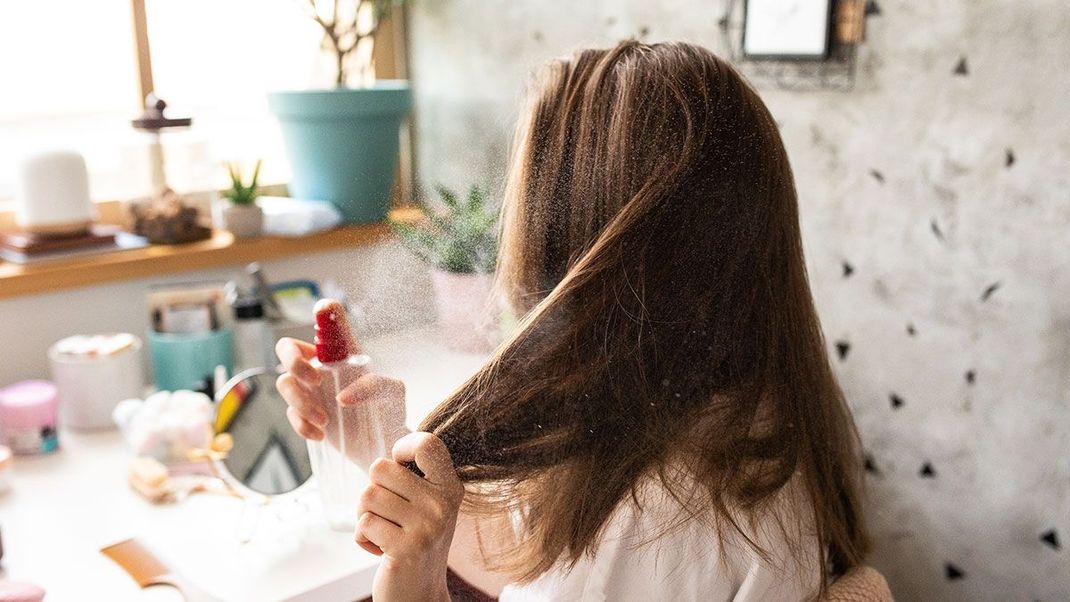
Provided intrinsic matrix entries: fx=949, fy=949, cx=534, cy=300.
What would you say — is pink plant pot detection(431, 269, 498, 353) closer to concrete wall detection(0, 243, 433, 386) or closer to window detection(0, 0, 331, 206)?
concrete wall detection(0, 243, 433, 386)

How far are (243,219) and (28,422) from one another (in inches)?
17.7

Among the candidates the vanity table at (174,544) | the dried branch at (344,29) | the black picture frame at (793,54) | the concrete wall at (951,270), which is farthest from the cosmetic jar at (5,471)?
the black picture frame at (793,54)

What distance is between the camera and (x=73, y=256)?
135 centimetres

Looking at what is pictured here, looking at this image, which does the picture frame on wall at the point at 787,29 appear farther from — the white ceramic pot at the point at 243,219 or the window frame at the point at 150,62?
the white ceramic pot at the point at 243,219

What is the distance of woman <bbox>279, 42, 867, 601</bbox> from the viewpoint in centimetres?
52

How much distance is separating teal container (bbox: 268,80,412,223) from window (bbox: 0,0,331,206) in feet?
0.36

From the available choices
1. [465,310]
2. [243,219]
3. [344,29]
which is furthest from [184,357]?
[465,310]

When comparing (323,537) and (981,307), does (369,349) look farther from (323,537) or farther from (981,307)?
(981,307)

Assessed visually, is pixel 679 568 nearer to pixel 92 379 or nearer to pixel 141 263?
pixel 92 379

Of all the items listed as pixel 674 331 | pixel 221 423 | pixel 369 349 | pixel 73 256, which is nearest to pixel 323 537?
pixel 221 423

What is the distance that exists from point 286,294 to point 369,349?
782 mm

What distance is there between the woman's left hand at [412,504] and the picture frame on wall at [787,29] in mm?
A: 844

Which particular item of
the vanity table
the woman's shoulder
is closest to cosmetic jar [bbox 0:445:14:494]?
the vanity table

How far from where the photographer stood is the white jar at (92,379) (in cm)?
124
